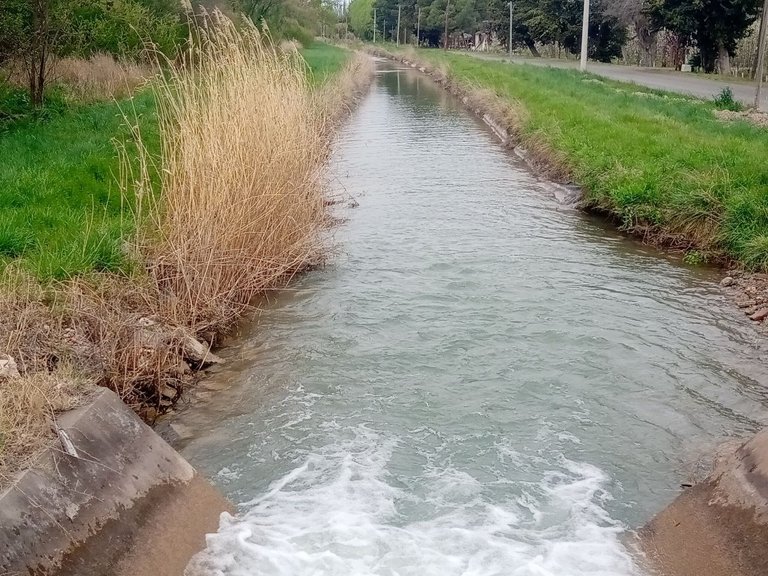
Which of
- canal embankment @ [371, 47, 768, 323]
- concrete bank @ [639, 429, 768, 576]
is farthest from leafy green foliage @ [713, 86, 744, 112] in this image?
concrete bank @ [639, 429, 768, 576]

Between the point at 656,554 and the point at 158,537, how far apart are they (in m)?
2.59

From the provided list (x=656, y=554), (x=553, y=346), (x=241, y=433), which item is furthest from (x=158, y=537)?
(x=553, y=346)

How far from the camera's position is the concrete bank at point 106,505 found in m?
3.50

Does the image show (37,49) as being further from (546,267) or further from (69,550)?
(69,550)

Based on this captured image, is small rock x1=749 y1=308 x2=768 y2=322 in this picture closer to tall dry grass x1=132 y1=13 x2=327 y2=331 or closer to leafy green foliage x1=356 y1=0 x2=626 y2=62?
tall dry grass x1=132 y1=13 x2=327 y2=331

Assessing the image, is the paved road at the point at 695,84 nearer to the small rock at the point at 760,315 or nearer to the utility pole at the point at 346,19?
the small rock at the point at 760,315

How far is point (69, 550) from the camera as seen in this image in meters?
3.61

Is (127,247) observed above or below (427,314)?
above

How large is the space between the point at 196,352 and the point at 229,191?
1735mm

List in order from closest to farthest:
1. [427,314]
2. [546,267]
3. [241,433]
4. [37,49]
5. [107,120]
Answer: [241,433], [427,314], [546,267], [107,120], [37,49]

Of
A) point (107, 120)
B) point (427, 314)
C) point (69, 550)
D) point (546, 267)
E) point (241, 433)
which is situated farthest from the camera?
point (107, 120)

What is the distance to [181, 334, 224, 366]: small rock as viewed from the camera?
245 inches

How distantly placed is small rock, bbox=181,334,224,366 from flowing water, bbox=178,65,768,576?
0.74ft

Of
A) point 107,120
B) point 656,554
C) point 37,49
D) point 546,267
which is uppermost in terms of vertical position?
point 37,49
